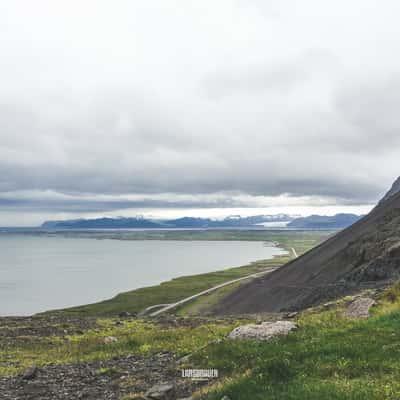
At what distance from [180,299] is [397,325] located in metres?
92.6

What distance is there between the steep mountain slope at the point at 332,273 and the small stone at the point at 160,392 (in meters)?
37.6

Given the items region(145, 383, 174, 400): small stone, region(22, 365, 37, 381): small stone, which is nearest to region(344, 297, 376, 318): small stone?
region(145, 383, 174, 400): small stone

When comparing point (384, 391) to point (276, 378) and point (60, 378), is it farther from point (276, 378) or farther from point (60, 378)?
point (60, 378)

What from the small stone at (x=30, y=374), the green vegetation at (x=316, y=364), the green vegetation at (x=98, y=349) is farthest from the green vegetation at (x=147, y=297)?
the green vegetation at (x=316, y=364)

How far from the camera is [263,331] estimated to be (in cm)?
1862

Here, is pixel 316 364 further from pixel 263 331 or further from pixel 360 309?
pixel 360 309

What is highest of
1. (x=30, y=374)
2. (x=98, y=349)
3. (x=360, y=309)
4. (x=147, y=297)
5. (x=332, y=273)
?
(x=360, y=309)

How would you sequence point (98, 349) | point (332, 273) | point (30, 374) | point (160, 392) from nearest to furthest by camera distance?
1. point (160, 392)
2. point (30, 374)
3. point (98, 349)
4. point (332, 273)

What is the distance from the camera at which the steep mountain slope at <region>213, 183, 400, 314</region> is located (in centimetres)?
5388

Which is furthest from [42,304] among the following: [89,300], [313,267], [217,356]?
[217,356]

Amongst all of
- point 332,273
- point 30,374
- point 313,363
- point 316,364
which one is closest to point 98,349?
point 30,374

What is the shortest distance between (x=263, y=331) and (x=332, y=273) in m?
58.9

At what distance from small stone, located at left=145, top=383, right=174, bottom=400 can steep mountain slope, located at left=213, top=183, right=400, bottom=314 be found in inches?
1482

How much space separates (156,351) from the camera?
21.6 m
